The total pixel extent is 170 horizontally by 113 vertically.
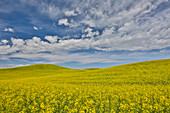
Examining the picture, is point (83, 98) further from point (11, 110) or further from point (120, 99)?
point (11, 110)

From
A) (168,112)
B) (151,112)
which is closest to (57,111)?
(151,112)

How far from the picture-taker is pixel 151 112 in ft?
19.5

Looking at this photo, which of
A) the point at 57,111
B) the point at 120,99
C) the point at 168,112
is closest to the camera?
the point at 168,112

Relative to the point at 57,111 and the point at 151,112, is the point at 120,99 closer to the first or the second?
the point at 151,112

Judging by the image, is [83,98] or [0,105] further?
[83,98]

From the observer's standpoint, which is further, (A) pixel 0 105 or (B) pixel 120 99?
(B) pixel 120 99

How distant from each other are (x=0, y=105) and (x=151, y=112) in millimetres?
10856

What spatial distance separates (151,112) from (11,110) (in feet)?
31.1

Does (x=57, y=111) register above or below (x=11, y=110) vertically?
below

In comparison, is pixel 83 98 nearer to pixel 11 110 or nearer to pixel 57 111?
pixel 57 111

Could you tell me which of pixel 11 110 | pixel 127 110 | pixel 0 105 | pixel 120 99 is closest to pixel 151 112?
pixel 127 110

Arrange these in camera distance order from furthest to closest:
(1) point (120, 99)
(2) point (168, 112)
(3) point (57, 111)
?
1. (1) point (120, 99)
2. (3) point (57, 111)
3. (2) point (168, 112)

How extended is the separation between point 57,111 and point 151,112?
6557 mm

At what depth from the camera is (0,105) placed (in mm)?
6730
